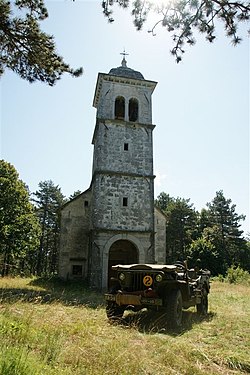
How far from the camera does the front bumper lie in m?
7.12

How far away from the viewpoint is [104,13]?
19.2ft

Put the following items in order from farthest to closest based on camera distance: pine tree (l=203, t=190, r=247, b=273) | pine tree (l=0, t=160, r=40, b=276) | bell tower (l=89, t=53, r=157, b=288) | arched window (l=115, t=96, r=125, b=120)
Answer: pine tree (l=203, t=190, r=247, b=273), pine tree (l=0, t=160, r=40, b=276), arched window (l=115, t=96, r=125, b=120), bell tower (l=89, t=53, r=157, b=288)

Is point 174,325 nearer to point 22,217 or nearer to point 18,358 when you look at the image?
point 18,358

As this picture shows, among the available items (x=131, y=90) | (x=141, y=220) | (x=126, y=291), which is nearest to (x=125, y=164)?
(x=141, y=220)

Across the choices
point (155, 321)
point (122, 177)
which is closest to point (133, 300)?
point (155, 321)

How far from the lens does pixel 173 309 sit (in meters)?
7.14

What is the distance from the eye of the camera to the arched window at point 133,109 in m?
20.7

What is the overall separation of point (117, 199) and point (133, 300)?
1050 cm

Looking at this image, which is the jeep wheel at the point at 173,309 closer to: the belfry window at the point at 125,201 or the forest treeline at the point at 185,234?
the belfry window at the point at 125,201

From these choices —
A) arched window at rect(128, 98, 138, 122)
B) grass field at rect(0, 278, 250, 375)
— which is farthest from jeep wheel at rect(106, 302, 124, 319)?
arched window at rect(128, 98, 138, 122)

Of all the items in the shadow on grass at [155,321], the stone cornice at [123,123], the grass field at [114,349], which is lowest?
the shadow on grass at [155,321]

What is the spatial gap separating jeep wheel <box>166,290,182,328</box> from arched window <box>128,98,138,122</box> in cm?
1507

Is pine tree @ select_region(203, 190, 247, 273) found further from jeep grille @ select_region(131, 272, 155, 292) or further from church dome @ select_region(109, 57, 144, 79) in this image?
jeep grille @ select_region(131, 272, 155, 292)

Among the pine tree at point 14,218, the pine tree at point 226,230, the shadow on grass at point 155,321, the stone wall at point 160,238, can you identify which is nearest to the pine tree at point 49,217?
the pine tree at point 14,218
